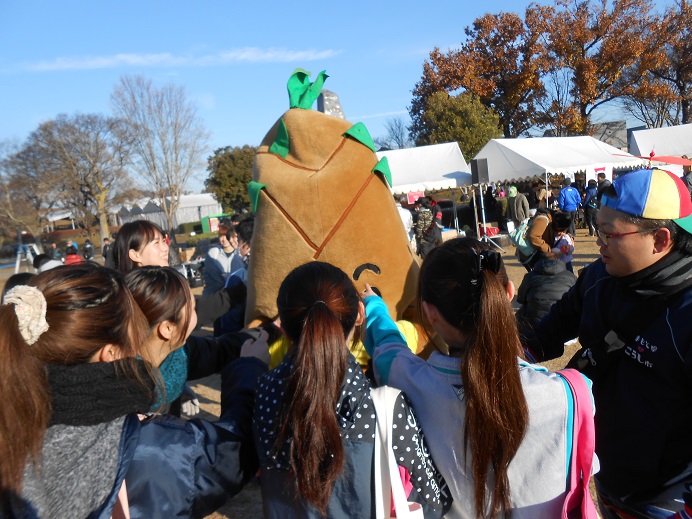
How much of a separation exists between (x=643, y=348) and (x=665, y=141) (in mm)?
23109

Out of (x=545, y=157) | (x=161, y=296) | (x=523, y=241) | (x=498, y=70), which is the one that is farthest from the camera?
(x=498, y=70)

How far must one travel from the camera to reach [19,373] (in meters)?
1.17

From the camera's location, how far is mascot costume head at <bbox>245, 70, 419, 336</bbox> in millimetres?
2518

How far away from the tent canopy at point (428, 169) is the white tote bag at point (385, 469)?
13.4 metres

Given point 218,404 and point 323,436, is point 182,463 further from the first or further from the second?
point 218,404

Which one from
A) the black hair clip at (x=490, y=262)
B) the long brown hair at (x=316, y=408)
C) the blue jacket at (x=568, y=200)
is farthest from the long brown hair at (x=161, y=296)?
the blue jacket at (x=568, y=200)

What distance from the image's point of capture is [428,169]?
15.8 meters

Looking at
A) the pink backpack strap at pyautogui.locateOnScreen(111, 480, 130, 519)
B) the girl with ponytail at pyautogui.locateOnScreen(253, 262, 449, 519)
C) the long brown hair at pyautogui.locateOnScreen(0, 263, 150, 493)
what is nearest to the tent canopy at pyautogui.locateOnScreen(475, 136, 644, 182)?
the girl with ponytail at pyautogui.locateOnScreen(253, 262, 449, 519)

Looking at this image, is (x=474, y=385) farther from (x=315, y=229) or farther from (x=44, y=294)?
(x=315, y=229)

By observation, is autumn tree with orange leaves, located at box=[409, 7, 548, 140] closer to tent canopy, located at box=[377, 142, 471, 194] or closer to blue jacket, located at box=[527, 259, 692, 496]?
tent canopy, located at box=[377, 142, 471, 194]

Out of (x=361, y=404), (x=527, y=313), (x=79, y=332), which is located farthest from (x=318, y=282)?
(x=527, y=313)

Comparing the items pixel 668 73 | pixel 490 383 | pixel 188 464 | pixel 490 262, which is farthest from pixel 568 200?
pixel 668 73

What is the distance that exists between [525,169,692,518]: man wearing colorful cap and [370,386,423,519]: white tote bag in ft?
2.28

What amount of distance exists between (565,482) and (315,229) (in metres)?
1.58
